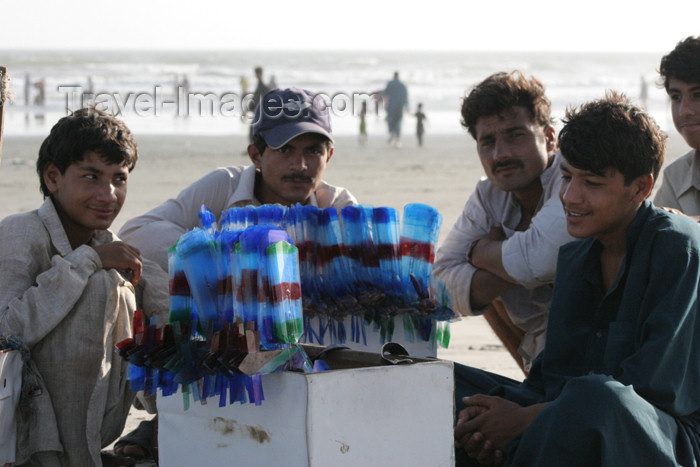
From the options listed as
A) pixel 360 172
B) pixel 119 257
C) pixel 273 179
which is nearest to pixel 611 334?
pixel 273 179

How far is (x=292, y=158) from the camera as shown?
361 centimetres

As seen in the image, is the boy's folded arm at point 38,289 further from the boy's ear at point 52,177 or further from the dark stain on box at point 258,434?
the dark stain on box at point 258,434

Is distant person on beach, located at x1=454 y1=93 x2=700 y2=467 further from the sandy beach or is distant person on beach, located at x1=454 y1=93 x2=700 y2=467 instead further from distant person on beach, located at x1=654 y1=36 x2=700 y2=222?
the sandy beach

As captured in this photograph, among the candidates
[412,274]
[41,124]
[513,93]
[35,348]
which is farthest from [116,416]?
[41,124]

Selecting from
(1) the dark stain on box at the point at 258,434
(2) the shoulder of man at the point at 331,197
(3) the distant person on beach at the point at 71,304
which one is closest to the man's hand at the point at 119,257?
(3) the distant person on beach at the point at 71,304

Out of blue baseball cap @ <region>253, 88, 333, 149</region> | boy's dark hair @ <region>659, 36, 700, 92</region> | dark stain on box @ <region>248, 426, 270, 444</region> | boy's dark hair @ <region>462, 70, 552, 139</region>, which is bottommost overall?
dark stain on box @ <region>248, 426, 270, 444</region>

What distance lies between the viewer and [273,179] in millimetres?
3656

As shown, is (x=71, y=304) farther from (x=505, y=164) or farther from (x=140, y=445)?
(x=505, y=164)

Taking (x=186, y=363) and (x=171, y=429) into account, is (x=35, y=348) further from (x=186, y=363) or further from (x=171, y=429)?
(x=186, y=363)

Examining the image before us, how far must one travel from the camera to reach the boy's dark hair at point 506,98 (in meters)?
3.72

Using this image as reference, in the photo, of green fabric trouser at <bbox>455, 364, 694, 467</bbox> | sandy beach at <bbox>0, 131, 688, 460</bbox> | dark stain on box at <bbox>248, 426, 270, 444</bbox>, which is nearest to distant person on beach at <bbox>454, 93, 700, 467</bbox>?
green fabric trouser at <bbox>455, 364, 694, 467</bbox>

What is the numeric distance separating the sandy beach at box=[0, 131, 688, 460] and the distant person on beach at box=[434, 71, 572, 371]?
4.73 ft

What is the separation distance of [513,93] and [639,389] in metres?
1.56

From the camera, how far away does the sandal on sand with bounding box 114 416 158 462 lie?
10.7 ft
